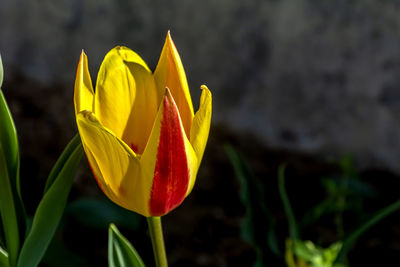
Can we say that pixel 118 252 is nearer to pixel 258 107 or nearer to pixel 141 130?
pixel 141 130

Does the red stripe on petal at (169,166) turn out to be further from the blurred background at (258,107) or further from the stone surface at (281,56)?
the stone surface at (281,56)

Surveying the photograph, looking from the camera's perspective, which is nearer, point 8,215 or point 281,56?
point 8,215

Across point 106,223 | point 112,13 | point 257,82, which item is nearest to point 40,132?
point 112,13

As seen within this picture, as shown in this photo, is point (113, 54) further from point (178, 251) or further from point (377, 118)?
point (377, 118)

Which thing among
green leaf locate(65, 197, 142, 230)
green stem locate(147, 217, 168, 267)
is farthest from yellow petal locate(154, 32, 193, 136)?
green leaf locate(65, 197, 142, 230)

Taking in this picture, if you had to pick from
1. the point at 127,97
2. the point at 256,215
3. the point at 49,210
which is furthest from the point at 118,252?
the point at 256,215

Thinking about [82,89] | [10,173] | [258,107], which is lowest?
[258,107]
